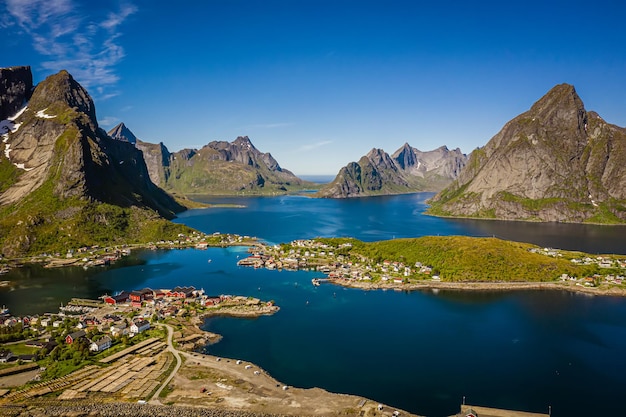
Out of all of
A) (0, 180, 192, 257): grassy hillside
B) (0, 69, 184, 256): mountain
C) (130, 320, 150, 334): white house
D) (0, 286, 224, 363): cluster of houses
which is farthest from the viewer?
(0, 69, 184, 256): mountain

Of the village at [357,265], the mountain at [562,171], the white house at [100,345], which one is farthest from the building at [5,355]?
the mountain at [562,171]

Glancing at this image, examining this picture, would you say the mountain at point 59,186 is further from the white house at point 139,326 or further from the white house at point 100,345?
the white house at point 100,345

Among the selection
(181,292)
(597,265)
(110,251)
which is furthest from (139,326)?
(597,265)

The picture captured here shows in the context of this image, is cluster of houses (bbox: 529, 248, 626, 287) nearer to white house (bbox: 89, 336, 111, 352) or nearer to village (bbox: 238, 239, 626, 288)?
village (bbox: 238, 239, 626, 288)

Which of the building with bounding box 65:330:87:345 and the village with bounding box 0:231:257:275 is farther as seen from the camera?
the village with bounding box 0:231:257:275

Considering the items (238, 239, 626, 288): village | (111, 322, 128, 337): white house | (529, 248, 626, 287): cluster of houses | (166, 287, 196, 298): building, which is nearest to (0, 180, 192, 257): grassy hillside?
(238, 239, 626, 288): village

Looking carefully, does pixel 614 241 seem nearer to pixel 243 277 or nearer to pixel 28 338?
pixel 243 277

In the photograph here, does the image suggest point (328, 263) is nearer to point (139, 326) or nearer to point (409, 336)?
point (409, 336)
